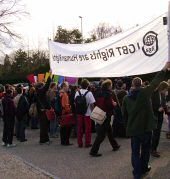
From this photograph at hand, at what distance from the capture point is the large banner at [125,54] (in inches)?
279

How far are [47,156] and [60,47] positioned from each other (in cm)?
300

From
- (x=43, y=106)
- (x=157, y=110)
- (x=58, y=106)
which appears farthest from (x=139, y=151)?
(x=43, y=106)

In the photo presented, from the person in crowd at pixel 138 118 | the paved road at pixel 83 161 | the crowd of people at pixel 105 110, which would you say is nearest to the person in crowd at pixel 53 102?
the crowd of people at pixel 105 110

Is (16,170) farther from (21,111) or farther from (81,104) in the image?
Answer: (21,111)

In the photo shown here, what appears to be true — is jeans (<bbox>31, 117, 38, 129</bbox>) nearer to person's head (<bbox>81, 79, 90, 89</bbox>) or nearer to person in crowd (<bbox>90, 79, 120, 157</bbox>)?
person's head (<bbox>81, 79, 90, 89</bbox>)

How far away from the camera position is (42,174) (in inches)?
303

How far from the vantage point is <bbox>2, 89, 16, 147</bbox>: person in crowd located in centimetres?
1100

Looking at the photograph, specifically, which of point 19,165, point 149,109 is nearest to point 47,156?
point 19,165

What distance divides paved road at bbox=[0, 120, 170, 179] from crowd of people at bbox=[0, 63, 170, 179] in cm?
25

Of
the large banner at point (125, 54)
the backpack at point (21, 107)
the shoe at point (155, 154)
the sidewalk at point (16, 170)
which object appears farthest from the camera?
the backpack at point (21, 107)

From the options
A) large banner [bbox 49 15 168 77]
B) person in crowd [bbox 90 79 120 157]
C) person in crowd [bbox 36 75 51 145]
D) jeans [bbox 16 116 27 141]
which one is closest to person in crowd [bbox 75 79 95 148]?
large banner [bbox 49 15 168 77]

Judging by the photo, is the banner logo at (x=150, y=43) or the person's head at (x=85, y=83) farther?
the person's head at (x=85, y=83)

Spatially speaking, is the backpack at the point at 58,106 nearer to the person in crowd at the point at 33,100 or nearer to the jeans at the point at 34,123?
the person in crowd at the point at 33,100

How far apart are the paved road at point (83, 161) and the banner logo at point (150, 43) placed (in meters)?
2.14
